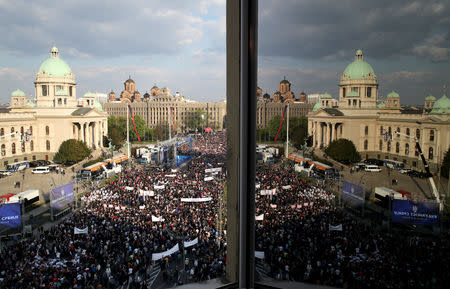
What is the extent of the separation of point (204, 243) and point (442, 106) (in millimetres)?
4013

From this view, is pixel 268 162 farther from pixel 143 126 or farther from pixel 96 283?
pixel 96 283

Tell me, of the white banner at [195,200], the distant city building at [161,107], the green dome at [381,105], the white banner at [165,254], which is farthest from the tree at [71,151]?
the green dome at [381,105]

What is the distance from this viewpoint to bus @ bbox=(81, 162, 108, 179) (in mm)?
5629

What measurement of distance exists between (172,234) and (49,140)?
8.25 ft

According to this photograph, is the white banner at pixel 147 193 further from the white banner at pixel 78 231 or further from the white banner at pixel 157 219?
the white banner at pixel 78 231

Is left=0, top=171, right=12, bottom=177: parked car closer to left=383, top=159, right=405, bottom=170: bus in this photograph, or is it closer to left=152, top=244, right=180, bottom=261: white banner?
left=152, top=244, right=180, bottom=261: white banner

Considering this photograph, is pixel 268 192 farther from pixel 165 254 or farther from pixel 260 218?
pixel 165 254

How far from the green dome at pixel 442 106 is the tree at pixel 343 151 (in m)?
1.17

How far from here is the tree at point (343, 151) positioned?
5.04 meters

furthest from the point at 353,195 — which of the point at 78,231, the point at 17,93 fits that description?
the point at 17,93

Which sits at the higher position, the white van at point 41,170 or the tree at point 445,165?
the tree at point 445,165

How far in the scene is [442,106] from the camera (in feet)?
13.7

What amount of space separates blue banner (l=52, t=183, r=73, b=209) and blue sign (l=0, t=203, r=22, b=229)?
1.66 ft

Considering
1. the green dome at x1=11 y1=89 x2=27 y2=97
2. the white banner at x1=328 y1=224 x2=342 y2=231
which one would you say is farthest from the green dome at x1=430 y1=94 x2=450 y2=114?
the green dome at x1=11 y1=89 x2=27 y2=97
